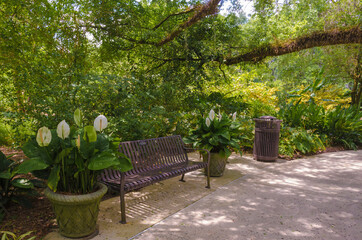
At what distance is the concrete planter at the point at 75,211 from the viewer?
2584 millimetres

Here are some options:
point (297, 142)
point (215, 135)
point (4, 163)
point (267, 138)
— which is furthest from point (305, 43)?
point (4, 163)

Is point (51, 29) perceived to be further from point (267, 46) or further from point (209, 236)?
point (267, 46)

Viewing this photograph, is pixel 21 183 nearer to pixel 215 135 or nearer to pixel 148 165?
pixel 148 165

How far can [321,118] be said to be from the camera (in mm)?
8789

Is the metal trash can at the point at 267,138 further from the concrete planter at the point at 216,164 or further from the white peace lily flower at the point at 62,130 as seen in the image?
the white peace lily flower at the point at 62,130

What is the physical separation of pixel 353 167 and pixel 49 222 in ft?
22.7

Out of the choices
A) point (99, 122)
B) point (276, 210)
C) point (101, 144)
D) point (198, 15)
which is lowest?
point (276, 210)

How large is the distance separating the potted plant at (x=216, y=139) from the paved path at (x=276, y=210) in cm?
53

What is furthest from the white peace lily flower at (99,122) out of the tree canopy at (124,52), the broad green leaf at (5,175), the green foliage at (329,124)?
the green foliage at (329,124)

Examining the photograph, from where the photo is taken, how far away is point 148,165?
4.09 metres

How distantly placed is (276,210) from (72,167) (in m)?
2.89

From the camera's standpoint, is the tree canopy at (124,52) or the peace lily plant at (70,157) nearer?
the peace lily plant at (70,157)

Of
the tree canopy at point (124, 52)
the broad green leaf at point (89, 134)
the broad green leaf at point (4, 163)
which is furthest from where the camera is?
the tree canopy at point (124, 52)

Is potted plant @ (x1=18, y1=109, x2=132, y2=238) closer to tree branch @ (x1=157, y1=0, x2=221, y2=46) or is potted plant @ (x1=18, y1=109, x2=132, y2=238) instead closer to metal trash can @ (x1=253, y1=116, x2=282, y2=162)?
tree branch @ (x1=157, y1=0, x2=221, y2=46)
